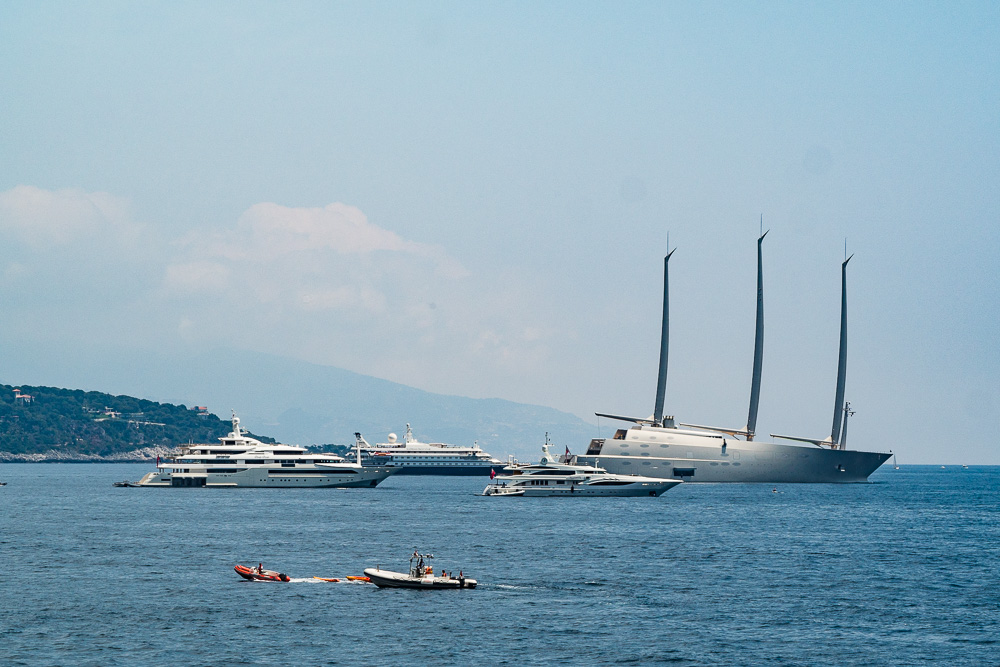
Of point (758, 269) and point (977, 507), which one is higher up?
point (758, 269)

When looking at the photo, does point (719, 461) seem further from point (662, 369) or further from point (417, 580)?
point (417, 580)

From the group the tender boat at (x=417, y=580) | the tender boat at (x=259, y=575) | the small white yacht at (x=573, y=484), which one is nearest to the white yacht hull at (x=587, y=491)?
the small white yacht at (x=573, y=484)

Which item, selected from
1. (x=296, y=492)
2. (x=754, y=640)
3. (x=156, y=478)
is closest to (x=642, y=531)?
(x=754, y=640)

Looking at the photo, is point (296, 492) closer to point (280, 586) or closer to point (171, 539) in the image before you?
point (171, 539)

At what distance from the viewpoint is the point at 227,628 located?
50.7m

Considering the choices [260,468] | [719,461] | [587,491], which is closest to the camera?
[587,491]

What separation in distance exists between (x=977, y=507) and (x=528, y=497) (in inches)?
2249

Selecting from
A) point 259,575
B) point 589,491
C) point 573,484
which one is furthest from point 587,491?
point 259,575

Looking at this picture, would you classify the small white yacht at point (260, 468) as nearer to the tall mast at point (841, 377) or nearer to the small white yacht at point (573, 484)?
the small white yacht at point (573, 484)

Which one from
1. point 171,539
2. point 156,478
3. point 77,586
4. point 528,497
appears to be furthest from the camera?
point 156,478

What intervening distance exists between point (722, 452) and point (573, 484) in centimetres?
4383

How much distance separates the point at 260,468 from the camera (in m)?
160

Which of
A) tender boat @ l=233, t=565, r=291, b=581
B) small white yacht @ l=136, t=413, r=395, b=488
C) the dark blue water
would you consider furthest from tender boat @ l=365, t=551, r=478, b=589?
small white yacht @ l=136, t=413, r=395, b=488

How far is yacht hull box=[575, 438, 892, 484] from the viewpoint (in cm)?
17312
